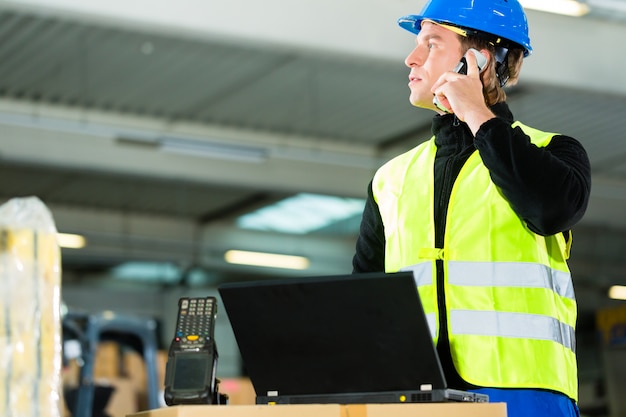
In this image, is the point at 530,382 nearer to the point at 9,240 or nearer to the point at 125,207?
the point at 9,240

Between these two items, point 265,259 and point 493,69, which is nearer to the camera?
point 493,69

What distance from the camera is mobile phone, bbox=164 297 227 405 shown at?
7.61ft

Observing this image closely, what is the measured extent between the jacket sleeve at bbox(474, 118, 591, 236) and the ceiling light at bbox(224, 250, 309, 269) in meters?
15.7

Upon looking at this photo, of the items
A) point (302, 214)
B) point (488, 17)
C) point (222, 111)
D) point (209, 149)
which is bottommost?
point (488, 17)

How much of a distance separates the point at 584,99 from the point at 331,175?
143 inches

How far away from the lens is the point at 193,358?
7.84ft

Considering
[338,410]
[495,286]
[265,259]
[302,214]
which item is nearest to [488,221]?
[495,286]

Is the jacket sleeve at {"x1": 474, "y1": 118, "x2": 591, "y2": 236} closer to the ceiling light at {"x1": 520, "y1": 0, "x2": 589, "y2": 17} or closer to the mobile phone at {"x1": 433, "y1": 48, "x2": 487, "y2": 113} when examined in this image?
the mobile phone at {"x1": 433, "y1": 48, "x2": 487, "y2": 113}

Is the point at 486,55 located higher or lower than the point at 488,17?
lower

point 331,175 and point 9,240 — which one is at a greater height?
point 331,175

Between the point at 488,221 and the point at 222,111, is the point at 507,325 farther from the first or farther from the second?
the point at 222,111

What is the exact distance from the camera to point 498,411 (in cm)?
219

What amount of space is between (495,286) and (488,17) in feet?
2.62

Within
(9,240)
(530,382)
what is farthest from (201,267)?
(9,240)
